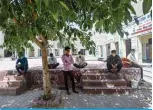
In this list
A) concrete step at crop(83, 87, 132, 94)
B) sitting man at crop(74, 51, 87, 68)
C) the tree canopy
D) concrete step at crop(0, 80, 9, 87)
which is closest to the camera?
the tree canopy

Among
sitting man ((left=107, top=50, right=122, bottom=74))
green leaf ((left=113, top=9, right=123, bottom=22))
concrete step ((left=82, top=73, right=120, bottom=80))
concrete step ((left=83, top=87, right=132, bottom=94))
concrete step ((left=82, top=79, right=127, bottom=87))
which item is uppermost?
green leaf ((left=113, top=9, right=123, bottom=22))

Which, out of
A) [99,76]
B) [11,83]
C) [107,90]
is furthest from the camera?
[99,76]

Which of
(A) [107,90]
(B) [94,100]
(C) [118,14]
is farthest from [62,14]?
(A) [107,90]

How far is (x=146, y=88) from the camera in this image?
8.52 meters

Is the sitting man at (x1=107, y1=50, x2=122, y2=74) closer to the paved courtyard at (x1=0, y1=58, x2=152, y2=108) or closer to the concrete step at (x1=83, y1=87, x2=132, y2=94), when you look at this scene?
the concrete step at (x1=83, y1=87, x2=132, y2=94)

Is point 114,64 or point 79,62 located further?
point 79,62

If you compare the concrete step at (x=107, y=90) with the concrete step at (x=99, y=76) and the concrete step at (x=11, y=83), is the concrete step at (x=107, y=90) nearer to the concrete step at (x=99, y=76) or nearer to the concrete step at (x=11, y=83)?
the concrete step at (x=99, y=76)

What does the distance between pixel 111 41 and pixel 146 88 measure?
606 inches

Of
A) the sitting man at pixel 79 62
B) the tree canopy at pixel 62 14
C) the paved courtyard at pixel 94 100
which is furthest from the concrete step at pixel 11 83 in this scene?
the tree canopy at pixel 62 14

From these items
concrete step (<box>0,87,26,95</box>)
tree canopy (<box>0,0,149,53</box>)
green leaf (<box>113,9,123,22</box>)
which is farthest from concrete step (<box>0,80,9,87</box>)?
green leaf (<box>113,9,123,22</box>)

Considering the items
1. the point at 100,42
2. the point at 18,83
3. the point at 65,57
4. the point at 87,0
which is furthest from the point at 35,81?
the point at 100,42

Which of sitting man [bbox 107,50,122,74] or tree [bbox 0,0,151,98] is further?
sitting man [bbox 107,50,122,74]

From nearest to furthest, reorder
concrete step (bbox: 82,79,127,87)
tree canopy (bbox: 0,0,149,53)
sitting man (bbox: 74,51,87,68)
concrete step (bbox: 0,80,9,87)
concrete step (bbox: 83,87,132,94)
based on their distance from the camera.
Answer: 1. tree canopy (bbox: 0,0,149,53)
2. concrete step (bbox: 83,87,132,94)
3. concrete step (bbox: 82,79,127,87)
4. concrete step (bbox: 0,80,9,87)
5. sitting man (bbox: 74,51,87,68)

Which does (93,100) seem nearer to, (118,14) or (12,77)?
(12,77)
